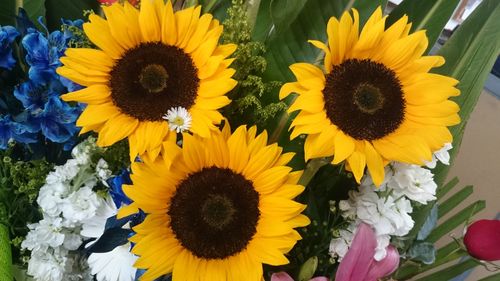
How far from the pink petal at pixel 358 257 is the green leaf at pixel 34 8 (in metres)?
0.49

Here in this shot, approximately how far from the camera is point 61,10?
0.75 metres

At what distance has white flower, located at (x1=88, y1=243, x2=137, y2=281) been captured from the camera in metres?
0.64

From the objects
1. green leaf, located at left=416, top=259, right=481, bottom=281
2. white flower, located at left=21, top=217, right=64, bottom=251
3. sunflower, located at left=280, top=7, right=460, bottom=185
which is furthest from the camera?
green leaf, located at left=416, top=259, right=481, bottom=281

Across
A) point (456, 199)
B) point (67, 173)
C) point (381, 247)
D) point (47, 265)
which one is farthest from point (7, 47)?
point (456, 199)

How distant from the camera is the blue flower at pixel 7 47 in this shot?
1.96ft

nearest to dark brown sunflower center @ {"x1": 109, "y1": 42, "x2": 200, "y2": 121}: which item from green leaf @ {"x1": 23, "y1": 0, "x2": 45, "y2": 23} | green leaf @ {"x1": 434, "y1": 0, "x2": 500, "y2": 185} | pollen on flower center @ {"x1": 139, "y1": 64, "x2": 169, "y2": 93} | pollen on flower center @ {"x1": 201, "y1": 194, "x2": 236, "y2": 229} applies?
pollen on flower center @ {"x1": 139, "y1": 64, "x2": 169, "y2": 93}

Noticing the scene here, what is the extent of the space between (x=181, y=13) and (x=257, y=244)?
0.85ft

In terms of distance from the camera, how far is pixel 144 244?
0.56 metres

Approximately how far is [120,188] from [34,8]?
A: 0.94 feet

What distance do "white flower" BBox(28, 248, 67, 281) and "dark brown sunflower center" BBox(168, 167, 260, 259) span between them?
0.17m

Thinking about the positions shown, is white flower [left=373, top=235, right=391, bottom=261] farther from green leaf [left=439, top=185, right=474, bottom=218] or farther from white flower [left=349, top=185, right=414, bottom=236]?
green leaf [left=439, top=185, right=474, bottom=218]

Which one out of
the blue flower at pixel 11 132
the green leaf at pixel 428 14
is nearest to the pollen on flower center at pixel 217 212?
the blue flower at pixel 11 132

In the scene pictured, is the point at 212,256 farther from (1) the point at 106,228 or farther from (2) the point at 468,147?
(2) the point at 468,147

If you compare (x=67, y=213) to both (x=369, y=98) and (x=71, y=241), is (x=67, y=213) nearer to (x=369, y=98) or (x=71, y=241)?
(x=71, y=241)
